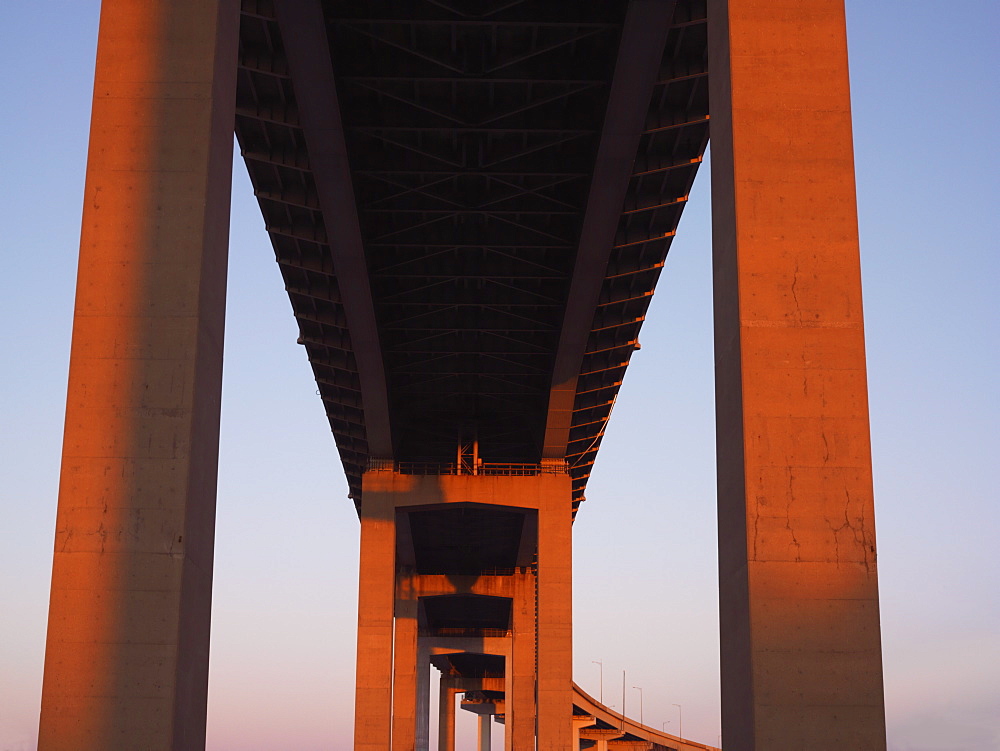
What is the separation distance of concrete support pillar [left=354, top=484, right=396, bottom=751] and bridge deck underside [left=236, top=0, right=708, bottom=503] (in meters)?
3.92

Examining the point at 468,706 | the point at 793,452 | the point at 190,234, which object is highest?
the point at 190,234

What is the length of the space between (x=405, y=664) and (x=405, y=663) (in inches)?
3.6

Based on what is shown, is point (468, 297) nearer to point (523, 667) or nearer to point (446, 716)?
point (523, 667)

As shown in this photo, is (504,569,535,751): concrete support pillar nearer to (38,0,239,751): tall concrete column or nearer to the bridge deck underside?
the bridge deck underside

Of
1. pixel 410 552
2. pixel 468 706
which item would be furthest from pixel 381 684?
pixel 468 706

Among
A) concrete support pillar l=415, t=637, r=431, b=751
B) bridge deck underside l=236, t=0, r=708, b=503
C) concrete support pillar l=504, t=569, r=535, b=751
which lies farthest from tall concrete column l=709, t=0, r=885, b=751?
concrete support pillar l=415, t=637, r=431, b=751

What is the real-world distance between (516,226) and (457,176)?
10.5 ft

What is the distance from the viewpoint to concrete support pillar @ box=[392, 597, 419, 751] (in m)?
65.2

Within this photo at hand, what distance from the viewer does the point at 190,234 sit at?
14.5 m

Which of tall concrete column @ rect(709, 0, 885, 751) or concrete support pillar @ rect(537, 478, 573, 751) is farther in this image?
concrete support pillar @ rect(537, 478, 573, 751)

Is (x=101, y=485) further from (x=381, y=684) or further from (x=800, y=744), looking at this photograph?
(x=381, y=684)

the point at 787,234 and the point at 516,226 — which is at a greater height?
the point at 516,226

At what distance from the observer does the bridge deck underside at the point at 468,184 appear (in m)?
26.9

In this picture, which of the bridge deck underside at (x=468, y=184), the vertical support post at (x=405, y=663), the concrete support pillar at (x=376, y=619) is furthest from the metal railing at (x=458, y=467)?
the vertical support post at (x=405, y=663)
